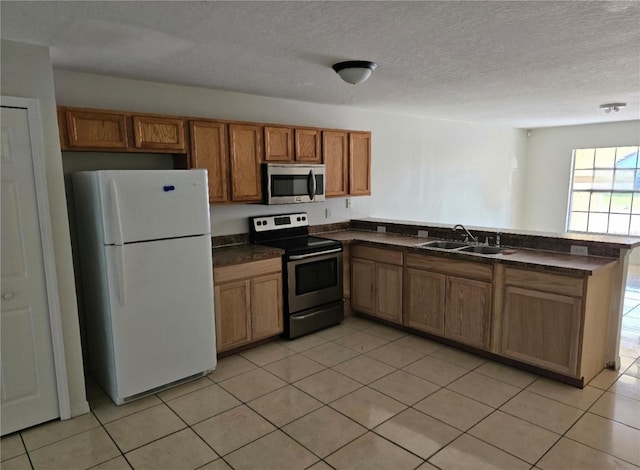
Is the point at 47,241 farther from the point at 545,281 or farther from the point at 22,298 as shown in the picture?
the point at 545,281

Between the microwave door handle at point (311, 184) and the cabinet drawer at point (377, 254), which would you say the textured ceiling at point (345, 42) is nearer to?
the microwave door handle at point (311, 184)

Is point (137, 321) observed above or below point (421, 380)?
above

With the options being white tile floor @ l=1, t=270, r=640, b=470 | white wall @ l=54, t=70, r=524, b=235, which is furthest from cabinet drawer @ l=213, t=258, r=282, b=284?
white tile floor @ l=1, t=270, r=640, b=470

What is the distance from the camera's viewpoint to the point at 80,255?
314 centimetres

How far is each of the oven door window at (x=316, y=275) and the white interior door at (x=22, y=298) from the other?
6.61 feet

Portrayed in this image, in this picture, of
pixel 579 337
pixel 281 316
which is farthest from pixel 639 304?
pixel 281 316

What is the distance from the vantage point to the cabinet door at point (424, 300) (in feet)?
12.3

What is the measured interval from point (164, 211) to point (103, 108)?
3.48 ft

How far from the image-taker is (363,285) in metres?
4.42

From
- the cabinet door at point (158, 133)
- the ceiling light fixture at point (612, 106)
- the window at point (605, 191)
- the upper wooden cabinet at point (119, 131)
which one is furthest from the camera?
the window at point (605, 191)

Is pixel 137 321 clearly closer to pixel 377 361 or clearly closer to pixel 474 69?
pixel 377 361

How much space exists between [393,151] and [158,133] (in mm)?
3126

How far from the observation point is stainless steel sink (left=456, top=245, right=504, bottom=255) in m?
3.74

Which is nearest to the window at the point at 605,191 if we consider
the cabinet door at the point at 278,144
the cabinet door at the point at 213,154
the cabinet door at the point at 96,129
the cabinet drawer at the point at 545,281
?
the cabinet drawer at the point at 545,281
